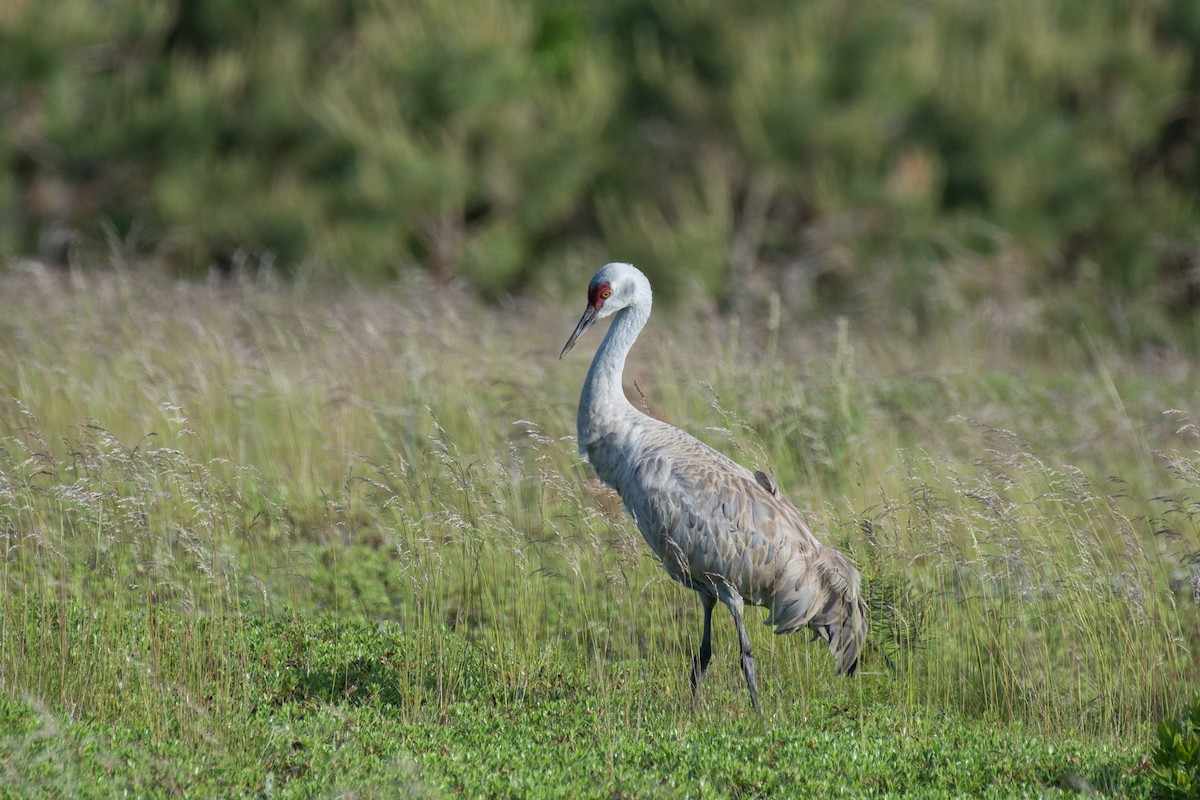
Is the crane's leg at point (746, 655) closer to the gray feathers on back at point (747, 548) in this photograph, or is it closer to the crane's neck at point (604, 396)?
the gray feathers on back at point (747, 548)

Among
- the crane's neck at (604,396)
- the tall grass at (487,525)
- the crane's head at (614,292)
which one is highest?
the crane's head at (614,292)

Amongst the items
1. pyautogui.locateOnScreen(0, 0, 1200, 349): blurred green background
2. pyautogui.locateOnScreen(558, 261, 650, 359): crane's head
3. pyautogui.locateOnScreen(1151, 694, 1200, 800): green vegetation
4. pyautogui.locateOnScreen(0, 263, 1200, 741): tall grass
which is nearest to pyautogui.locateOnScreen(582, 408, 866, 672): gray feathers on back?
pyautogui.locateOnScreen(0, 263, 1200, 741): tall grass

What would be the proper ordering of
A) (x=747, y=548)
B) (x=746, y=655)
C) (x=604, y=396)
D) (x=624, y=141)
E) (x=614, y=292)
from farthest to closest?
(x=624, y=141) < (x=614, y=292) < (x=604, y=396) < (x=747, y=548) < (x=746, y=655)

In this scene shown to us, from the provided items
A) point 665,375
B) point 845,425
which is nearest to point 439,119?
point 665,375

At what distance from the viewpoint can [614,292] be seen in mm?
5883

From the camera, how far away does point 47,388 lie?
7547 millimetres

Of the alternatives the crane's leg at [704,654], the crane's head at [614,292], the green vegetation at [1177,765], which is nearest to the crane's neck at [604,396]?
the crane's head at [614,292]

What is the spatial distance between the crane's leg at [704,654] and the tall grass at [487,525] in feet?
0.31

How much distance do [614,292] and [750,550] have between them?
1.35 metres

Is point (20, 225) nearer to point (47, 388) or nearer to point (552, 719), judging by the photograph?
point (47, 388)

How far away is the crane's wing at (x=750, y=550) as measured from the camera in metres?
5.20

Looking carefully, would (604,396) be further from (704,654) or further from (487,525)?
(704,654)

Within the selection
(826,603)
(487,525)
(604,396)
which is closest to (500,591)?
(487,525)

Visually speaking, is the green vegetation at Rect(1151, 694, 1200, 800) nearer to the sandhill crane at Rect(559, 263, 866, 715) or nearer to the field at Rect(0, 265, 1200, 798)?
the field at Rect(0, 265, 1200, 798)
